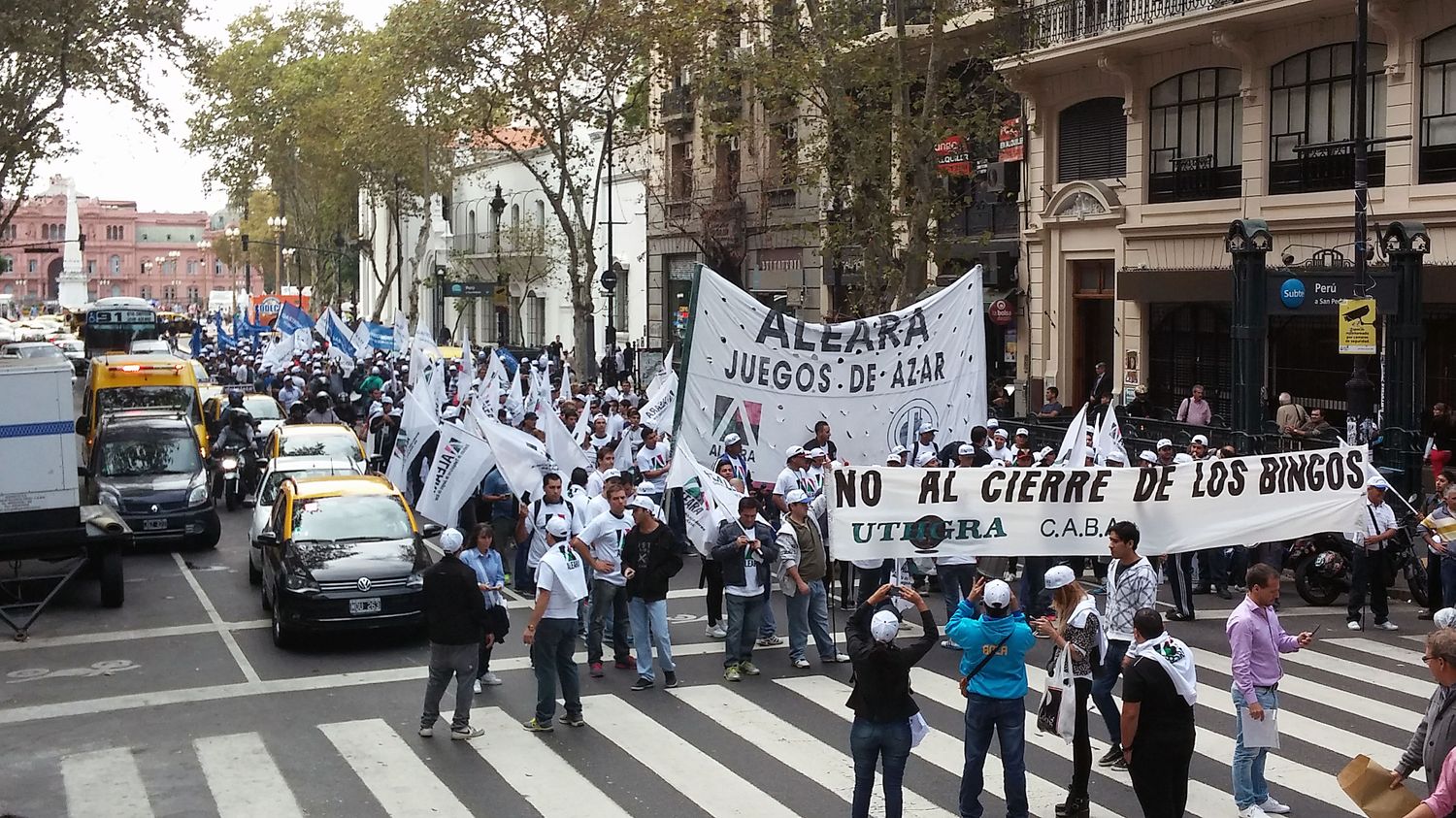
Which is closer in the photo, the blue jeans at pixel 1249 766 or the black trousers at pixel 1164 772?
the black trousers at pixel 1164 772

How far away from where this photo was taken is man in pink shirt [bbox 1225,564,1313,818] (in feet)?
30.6

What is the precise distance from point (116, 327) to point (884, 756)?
5456 centimetres

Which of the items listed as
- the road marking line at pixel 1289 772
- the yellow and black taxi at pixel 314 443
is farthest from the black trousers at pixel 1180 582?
the yellow and black taxi at pixel 314 443

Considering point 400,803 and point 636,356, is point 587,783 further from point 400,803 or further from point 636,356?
point 636,356

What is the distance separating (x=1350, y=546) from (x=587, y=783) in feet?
32.3

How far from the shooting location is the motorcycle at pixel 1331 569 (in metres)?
16.5

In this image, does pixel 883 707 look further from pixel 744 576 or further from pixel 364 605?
pixel 364 605

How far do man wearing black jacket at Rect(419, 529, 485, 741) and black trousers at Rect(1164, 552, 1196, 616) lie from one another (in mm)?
7382

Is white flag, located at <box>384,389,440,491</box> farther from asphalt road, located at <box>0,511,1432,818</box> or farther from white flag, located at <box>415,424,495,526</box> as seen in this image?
asphalt road, located at <box>0,511,1432,818</box>

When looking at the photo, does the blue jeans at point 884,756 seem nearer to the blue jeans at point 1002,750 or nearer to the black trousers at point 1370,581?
the blue jeans at point 1002,750

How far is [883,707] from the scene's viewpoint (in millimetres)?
8875

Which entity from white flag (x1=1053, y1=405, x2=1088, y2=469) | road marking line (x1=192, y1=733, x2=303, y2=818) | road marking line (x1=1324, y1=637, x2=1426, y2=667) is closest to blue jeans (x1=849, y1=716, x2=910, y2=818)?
road marking line (x1=192, y1=733, x2=303, y2=818)

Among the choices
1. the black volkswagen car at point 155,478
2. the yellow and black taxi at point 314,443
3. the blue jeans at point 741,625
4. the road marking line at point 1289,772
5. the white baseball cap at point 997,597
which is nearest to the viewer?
the white baseball cap at point 997,597

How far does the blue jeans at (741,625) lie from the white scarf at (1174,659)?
206 inches
